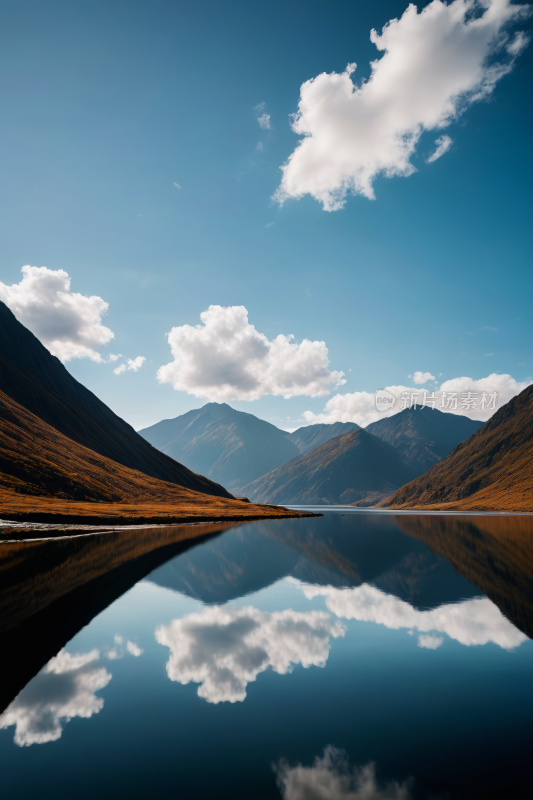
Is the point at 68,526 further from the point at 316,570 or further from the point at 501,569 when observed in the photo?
the point at 501,569

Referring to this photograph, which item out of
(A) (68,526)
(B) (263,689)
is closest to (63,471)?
(A) (68,526)

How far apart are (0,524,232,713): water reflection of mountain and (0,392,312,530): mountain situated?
35.0 meters

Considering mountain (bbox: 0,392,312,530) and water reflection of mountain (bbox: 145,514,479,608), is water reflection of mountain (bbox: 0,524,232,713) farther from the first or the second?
mountain (bbox: 0,392,312,530)

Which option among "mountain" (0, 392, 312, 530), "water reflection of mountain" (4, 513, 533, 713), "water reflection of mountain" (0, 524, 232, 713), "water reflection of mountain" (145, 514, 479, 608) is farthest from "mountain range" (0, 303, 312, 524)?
"water reflection of mountain" (145, 514, 479, 608)

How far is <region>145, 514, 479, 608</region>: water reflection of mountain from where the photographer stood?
90.9 ft

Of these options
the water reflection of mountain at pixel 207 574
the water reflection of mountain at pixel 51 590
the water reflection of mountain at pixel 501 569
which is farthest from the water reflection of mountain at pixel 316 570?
the water reflection of mountain at pixel 51 590

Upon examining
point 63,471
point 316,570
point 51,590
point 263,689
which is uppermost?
point 263,689

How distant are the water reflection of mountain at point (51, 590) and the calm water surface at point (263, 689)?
0.50 feet

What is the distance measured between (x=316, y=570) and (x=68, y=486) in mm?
97394

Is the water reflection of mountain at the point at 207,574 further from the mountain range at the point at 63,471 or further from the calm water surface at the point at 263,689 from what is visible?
the mountain range at the point at 63,471

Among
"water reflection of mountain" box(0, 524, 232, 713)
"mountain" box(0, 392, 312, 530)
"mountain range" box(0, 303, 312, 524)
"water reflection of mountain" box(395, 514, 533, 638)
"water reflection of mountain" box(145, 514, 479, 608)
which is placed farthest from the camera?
"mountain range" box(0, 303, 312, 524)

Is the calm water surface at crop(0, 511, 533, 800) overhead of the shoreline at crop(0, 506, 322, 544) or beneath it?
overhead

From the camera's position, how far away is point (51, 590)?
24.1 metres

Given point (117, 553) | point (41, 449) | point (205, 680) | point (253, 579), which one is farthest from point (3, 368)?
point (205, 680)
